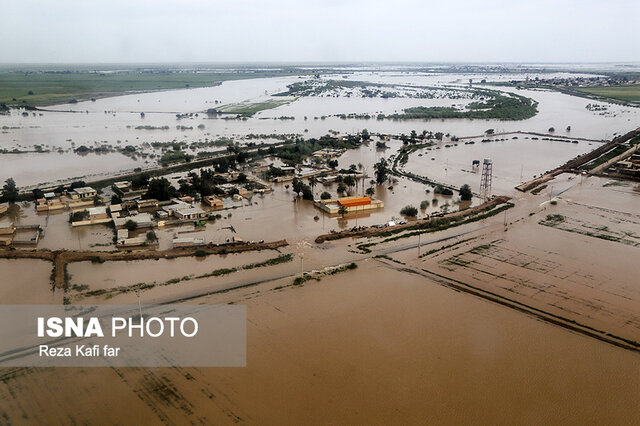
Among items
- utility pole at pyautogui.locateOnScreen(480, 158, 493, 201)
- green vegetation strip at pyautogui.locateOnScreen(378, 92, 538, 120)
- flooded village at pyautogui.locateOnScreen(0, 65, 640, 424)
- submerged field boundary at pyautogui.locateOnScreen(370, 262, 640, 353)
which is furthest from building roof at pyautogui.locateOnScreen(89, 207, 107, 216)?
green vegetation strip at pyautogui.locateOnScreen(378, 92, 538, 120)

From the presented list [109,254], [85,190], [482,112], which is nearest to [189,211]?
[109,254]

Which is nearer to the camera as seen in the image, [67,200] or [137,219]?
[137,219]

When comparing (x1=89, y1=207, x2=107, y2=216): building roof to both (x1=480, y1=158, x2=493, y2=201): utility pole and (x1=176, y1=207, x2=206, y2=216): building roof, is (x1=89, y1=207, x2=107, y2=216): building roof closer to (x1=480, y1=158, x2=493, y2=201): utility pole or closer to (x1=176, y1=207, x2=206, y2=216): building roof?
(x1=176, y1=207, x2=206, y2=216): building roof

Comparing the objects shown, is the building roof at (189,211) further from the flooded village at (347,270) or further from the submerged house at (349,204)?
the submerged house at (349,204)

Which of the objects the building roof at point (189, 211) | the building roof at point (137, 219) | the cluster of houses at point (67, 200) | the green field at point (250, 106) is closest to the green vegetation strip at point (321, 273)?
the building roof at point (189, 211)

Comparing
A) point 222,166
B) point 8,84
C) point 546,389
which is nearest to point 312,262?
point 546,389

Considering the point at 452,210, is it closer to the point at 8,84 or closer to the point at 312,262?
the point at 312,262

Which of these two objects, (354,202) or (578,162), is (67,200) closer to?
(354,202)

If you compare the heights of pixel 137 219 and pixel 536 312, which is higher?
pixel 137 219

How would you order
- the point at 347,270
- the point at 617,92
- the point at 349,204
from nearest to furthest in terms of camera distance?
the point at 347,270 < the point at 349,204 < the point at 617,92
